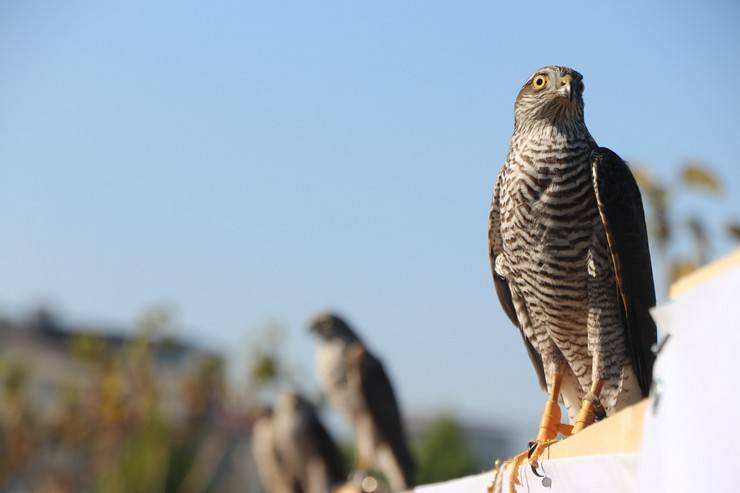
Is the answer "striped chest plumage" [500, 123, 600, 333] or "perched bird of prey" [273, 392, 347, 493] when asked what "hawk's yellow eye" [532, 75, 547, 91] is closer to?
"striped chest plumage" [500, 123, 600, 333]

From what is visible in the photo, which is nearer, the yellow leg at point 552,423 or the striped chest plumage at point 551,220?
the yellow leg at point 552,423

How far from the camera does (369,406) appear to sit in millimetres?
9812

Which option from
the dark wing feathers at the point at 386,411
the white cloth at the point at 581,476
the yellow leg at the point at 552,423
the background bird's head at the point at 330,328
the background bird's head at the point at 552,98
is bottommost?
the dark wing feathers at the point at 386,411

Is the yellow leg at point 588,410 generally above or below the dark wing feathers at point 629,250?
below

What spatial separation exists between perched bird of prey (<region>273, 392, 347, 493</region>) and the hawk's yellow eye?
6.79 m

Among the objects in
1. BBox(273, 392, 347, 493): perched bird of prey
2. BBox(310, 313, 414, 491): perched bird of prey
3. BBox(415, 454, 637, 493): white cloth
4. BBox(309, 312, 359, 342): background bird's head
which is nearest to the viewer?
BBox(415, 454, 637, 493): white cloth

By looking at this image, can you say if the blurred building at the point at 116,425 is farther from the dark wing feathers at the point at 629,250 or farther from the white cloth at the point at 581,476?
the white cloth at the point at 581,476

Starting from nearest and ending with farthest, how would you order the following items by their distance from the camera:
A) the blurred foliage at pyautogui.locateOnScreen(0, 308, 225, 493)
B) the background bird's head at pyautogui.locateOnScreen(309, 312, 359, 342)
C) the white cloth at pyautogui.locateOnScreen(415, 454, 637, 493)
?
the white cloth at pyautogui.locateOnScreen(415, 454, 637, 493)
the background bird's head at pyautogui.locateOnScreen(309, 312, 359, 342)
the blurred foliage at pyautogui.locateOnScreen(0, 308, 225, 493)

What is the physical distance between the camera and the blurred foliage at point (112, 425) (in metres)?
17.9

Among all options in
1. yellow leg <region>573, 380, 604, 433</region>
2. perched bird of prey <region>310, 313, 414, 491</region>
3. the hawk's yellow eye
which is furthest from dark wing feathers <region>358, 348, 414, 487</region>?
yellow leg <region>573, 380, 604, 433</region>

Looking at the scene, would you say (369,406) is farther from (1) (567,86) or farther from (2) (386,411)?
(1) (567,86)

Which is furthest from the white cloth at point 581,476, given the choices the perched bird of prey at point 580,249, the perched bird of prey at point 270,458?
the perched bird of prey at point 270,458

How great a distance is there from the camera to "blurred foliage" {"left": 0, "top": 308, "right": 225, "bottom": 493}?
17.9 meters

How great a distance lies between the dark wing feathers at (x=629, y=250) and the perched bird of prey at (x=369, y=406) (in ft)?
20.4
